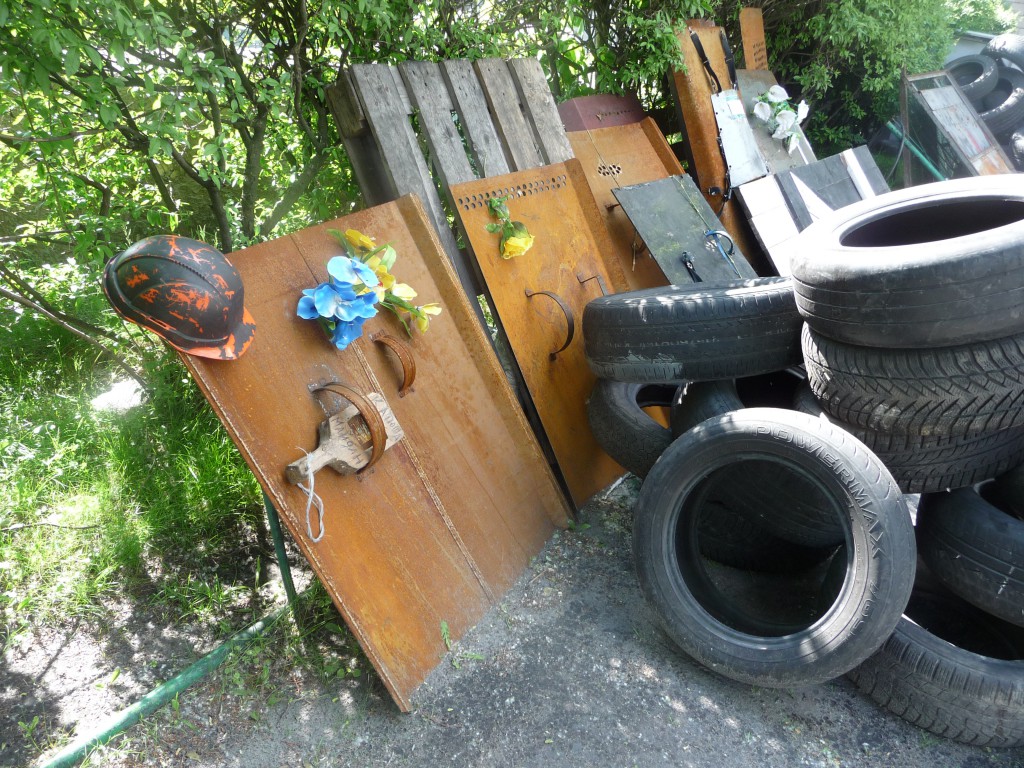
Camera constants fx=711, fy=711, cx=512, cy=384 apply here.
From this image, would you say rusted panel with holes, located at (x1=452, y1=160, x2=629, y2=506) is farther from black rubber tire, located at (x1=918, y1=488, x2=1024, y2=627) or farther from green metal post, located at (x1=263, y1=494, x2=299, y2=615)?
black rubber tire, located at (x1=918, y1=488, x2=1024, y2=627)

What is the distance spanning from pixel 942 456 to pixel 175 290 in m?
2.27

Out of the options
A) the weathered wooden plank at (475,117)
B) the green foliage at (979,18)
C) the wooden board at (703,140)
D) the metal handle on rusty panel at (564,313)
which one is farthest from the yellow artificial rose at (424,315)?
the green foliage at (979,18)

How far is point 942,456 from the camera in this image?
2.22 meters

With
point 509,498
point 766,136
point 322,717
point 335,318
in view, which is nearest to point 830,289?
point 509,498

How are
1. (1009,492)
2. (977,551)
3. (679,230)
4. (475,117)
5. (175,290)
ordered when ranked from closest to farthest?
(175,290) → (977,551) → (1009,492) → (475,117) → (679,230)

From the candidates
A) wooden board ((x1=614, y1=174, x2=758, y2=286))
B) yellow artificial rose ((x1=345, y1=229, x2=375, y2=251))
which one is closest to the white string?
yellow artificial rose ((x1=345, y1=229, x2=375, y2=251))

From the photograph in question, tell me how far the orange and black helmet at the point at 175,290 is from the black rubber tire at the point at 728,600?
4.59 feet

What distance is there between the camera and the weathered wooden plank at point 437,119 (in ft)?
10.2

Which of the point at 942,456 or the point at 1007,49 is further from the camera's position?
the point at 1007,49

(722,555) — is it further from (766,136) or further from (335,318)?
(766,136)

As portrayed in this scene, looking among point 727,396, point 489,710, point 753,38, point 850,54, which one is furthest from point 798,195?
point 489,710

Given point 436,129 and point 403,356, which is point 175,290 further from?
point 436,129

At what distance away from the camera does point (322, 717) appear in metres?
2.16

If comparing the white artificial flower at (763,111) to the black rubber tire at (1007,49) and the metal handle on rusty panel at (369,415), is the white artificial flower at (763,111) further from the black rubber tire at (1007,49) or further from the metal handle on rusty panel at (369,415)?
the metal handle on rusty panel at (369,415)
